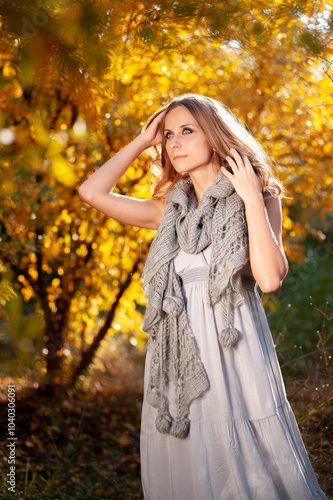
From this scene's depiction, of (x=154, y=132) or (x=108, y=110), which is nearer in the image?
(x=154, y=132)

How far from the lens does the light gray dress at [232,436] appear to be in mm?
1780

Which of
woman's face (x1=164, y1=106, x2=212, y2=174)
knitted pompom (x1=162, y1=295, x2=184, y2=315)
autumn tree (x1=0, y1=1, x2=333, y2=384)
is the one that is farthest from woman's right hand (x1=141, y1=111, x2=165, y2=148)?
knitted pompom (x1=162, y1=295, x2=184, y2=315)

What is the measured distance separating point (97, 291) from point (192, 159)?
2526mm

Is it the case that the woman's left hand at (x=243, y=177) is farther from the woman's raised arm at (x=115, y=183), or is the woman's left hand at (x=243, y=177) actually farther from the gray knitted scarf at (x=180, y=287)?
the woman's raised arm at (x=115, y=183)

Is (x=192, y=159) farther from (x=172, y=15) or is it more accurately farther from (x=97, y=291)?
(x=97, y=291)

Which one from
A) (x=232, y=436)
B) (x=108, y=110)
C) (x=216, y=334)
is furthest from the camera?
(x=108, y=110)

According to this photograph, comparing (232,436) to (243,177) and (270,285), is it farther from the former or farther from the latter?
(243,177)

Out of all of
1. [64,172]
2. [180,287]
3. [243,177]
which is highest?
[243,177]

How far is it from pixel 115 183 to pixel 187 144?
35 cm

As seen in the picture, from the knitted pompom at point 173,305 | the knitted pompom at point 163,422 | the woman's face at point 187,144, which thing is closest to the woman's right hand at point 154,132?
the woman's face at point 187,144


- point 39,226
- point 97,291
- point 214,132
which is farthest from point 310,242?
point 214,132

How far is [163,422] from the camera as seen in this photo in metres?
1.88

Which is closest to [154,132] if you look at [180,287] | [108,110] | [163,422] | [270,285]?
[180,287]

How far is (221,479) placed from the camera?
5.85 feet
